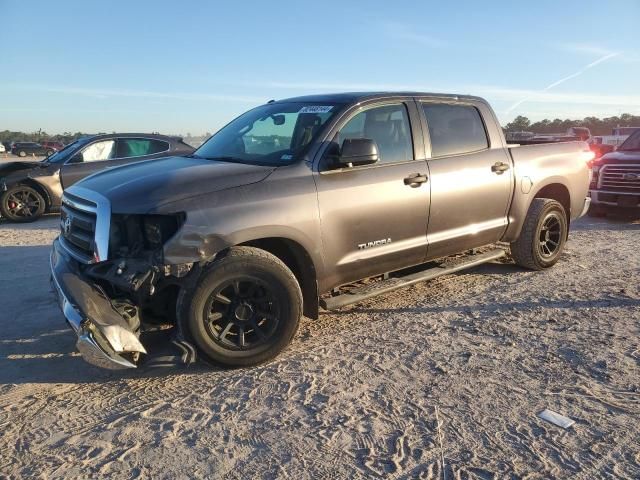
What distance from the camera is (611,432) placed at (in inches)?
113

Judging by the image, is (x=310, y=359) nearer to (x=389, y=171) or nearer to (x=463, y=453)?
(x=463, y=453)

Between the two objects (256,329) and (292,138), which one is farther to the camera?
(292,138)

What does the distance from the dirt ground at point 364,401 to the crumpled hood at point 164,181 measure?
1.22m

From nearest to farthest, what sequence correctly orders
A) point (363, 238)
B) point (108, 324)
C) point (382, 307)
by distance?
point (108, 324) < point (363, 238) < point (382, 307)

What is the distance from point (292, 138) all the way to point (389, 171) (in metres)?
0.87

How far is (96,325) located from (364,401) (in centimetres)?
170

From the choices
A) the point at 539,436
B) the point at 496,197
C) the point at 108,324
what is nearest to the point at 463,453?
the point at 539,436

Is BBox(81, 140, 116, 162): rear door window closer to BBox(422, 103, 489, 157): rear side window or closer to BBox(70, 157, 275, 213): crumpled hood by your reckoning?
BBox(70, 157, 275, 213): crumpled hood

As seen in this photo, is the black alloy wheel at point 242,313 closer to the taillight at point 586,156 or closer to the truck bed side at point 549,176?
the truck bed side at point 549,176

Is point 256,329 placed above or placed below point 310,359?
above

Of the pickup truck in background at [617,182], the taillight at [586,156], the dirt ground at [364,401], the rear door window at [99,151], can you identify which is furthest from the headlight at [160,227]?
the pickup truck in background at [617,182]

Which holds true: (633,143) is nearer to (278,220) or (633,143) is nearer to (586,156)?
(586,156)

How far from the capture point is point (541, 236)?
6.11 m

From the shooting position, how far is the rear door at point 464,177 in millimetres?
4848
